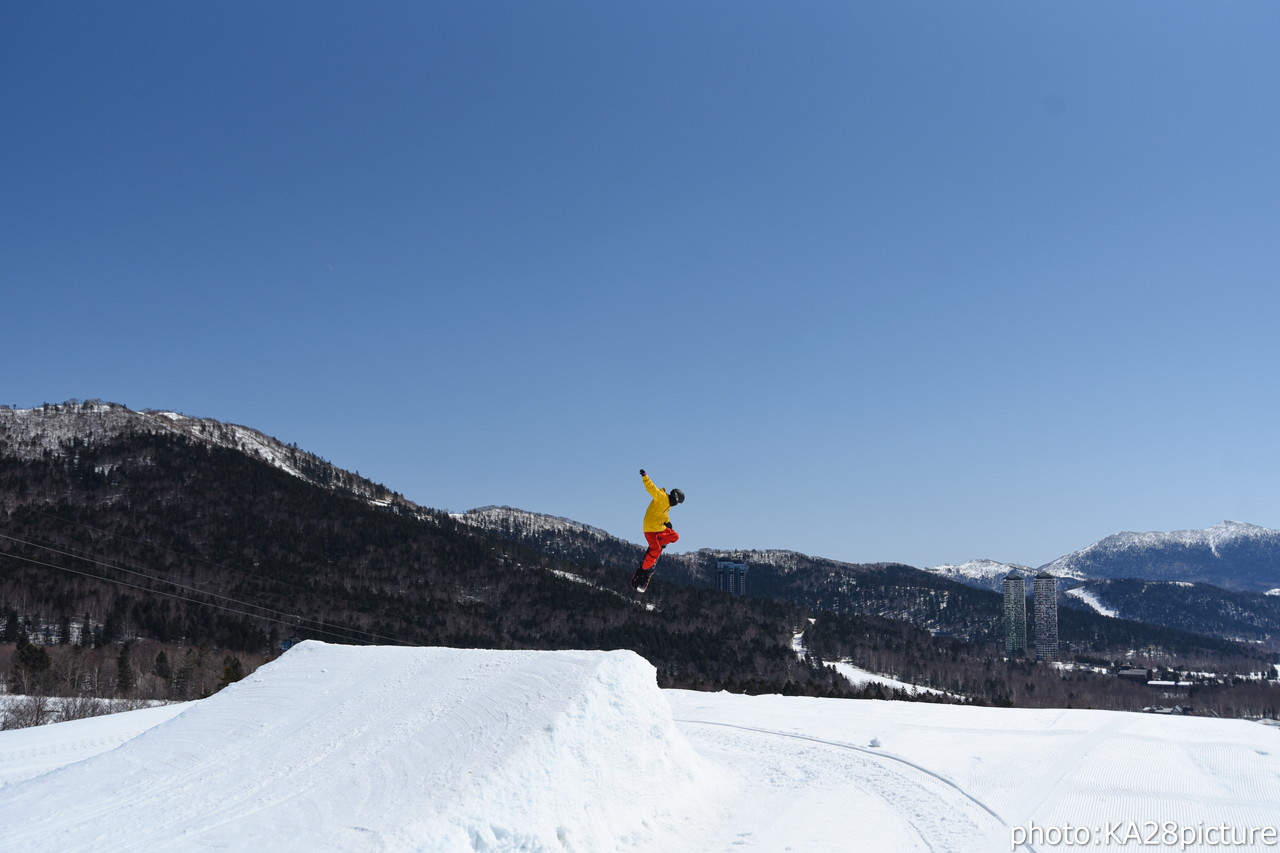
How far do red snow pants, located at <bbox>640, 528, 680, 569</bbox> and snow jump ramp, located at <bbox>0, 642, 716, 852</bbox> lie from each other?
2.88 metres

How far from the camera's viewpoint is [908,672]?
573 feet

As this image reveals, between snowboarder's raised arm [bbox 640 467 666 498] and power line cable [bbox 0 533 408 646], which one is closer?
snowboarder's raised arm [bbox 640 467 666 498]

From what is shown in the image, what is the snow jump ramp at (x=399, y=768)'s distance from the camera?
39.1 feet

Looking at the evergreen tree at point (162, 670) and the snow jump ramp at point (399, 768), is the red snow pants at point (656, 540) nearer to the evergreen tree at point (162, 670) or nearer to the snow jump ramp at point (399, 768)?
the snow jump ramp at point (399, 768)

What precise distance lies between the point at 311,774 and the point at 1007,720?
2020cm

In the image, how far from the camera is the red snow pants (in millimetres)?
16922

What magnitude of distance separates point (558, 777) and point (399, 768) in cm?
276

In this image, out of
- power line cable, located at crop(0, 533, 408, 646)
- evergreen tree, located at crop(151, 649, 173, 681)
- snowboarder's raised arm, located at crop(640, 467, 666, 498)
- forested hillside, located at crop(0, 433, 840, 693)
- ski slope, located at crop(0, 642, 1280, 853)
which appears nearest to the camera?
ski slope, located at crop(0, 642, 1280, 853)

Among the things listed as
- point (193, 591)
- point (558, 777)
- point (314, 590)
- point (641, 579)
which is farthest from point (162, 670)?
point (558, 777)

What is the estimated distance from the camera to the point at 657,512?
1689 cm

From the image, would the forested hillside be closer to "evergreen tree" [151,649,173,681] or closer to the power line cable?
the power line cable

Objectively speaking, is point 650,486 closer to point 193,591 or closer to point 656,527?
point 656,527

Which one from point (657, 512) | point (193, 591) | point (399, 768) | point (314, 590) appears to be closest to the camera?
point (399, 768)

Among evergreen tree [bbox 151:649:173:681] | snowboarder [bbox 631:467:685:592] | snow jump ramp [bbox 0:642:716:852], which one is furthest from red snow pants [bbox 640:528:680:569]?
evergreen tree [bbox 151:649:173:681]
